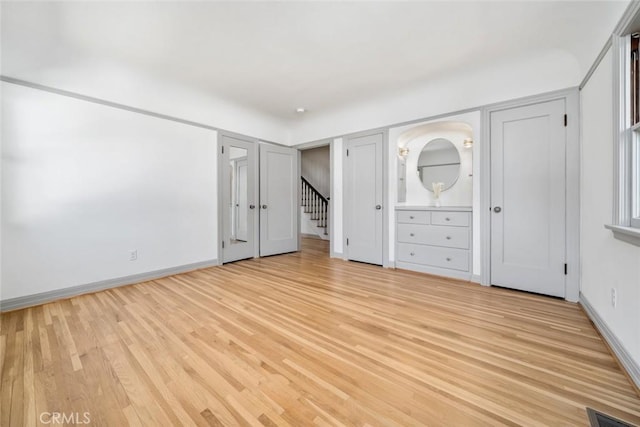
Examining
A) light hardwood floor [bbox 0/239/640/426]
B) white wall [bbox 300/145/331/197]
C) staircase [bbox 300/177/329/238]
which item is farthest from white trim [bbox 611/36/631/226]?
white wall [bbox 300/145/331/197]

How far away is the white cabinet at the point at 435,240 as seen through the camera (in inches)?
133

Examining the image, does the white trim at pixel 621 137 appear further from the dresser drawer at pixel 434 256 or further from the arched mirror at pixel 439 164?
the arched mirror at pixel 439 164

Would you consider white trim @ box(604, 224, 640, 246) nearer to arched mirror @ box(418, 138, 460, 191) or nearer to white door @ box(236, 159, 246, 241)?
arched mirror @ box(418, 138, 460, 191)

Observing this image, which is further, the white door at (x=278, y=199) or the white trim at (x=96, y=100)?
the white door at (x=278, y=199)

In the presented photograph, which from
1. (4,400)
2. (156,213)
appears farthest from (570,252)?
(156,213)

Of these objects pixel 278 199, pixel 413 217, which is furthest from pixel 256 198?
pixel 413 217

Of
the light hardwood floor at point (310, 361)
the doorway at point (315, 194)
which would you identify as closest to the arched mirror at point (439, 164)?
the light hardwood floor at point (310, 361)

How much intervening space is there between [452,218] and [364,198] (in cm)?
142

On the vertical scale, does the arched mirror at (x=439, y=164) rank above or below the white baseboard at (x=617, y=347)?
above

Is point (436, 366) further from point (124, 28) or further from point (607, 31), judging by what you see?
point (124, 28)

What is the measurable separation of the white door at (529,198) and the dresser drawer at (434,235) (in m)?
0.35

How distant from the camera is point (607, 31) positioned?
78.3 inches

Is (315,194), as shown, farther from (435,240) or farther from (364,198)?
(435,240)

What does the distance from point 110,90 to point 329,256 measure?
13.3 feet
